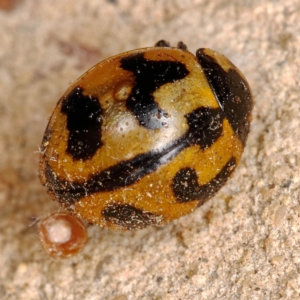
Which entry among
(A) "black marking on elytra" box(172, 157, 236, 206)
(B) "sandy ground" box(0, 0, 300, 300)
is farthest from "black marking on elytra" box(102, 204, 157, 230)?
(B) "sandy ground" box(0, 0, 300, 300)

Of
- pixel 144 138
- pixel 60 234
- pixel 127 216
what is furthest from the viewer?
pixel 60 234

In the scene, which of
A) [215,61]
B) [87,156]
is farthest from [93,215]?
[215,61]

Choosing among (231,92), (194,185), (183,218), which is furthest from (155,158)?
(183,218)

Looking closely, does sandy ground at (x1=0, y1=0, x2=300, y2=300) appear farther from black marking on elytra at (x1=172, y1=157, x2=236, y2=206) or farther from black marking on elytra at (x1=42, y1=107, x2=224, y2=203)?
black marking on elytra at (x1=42, y1=107, x2=224, y2=203)

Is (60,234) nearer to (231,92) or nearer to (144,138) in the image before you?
(144,138)

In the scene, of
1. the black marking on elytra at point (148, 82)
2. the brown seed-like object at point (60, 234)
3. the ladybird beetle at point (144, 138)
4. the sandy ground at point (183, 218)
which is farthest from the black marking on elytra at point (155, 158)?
the sandy ground at point (183, 218)

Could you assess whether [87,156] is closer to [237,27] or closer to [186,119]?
[186,119]

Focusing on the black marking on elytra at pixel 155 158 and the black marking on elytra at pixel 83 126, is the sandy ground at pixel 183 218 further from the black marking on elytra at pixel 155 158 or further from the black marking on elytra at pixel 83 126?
the black marking on elytra at pixel 83 126
